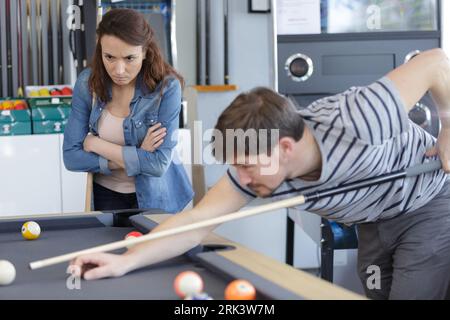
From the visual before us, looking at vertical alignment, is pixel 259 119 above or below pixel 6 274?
above

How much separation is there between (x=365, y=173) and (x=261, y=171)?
0.33 meters

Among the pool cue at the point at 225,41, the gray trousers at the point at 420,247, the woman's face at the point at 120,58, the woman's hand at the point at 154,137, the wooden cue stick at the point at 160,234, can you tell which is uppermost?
the pool cue at the point at 225,41

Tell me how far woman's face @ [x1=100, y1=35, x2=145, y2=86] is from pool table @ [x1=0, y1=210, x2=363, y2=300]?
57 centimetres

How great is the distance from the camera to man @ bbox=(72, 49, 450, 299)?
1753 millimetres

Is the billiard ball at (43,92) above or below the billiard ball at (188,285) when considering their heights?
above

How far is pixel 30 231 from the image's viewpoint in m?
2.23

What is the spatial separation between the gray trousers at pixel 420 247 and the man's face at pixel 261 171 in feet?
1.64

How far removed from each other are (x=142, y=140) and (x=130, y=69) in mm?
287

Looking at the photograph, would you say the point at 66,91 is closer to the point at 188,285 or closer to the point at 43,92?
the point at 43,92

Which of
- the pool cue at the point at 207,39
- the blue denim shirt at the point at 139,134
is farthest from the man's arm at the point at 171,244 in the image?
the pool cue at the point at 207,39

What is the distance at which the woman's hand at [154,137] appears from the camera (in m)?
2.77

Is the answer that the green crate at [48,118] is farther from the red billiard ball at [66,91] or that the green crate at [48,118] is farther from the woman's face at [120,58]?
the woman's face at [120,58]

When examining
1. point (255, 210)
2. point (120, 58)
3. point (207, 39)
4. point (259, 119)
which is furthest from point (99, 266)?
point (207, 39)
